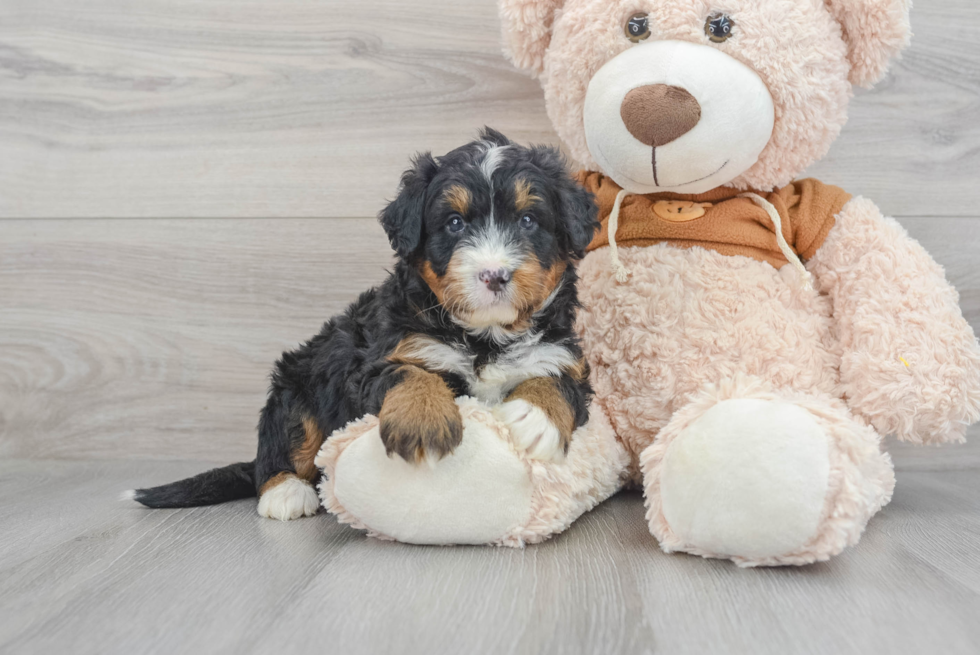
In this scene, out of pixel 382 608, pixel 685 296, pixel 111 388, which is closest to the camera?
pixel 382 608

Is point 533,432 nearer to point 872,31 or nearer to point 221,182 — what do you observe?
point 872,31

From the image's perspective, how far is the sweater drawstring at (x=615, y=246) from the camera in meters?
→ 1.88

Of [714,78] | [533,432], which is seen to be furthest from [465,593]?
[714,78]

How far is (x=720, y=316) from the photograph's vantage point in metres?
1.82

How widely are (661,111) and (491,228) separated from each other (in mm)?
471

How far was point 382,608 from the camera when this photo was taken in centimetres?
124

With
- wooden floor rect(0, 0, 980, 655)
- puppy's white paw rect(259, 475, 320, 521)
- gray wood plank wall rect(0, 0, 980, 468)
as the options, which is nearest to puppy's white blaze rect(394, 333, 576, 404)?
puppy's white paw rect(259, 475, 320, 521)

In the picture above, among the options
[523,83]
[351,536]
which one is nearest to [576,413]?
[351,536]

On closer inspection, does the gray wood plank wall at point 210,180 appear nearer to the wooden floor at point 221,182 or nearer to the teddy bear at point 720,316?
the wooden floor at point 221,182

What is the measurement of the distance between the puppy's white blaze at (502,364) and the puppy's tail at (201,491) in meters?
0.80

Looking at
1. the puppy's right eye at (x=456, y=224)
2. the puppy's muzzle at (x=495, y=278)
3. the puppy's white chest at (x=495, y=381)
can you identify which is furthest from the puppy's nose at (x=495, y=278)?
the puppy's white chest at (x=495, y=381)

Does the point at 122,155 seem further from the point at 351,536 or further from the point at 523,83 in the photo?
the point at 351,536

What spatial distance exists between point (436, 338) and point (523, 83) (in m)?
1.14

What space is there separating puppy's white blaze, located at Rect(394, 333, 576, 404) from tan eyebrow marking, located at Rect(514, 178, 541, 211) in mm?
300
